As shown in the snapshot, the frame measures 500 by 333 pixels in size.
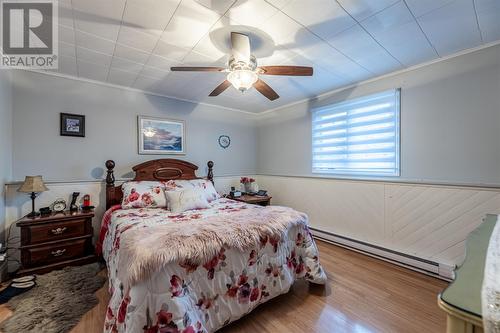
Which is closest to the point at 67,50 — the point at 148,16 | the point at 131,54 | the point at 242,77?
the point at 131,54

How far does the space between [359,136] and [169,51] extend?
102 inches

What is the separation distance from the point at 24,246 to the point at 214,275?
2.14 meters

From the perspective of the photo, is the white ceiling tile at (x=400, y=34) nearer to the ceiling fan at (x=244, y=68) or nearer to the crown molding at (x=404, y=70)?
the crown molding at (x=404, y=70)

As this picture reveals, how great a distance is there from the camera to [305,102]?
370cm

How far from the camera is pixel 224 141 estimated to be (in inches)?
163

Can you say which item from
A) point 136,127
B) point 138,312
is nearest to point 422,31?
point 138,312

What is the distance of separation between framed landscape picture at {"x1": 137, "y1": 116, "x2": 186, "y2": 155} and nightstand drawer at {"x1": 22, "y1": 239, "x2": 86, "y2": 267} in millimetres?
1404

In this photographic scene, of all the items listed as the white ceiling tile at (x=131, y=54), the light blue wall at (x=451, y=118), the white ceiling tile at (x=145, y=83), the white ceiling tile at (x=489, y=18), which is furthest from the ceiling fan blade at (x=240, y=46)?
the light blue wall at (x=451, y=118)

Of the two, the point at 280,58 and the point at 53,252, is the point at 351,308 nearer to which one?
the point at 280,58

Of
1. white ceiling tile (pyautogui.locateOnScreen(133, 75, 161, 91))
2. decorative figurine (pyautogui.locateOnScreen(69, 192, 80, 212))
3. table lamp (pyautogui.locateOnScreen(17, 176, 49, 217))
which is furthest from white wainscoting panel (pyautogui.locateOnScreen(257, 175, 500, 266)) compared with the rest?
table lamp (pyautogui.locateOnScreen(17, 176, 49, 217))

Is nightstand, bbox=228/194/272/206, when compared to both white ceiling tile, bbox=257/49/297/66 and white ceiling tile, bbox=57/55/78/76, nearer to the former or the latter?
white ceiling tile, bbox=257/49/297/66

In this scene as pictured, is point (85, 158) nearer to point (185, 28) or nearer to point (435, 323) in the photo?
point (185, 28)

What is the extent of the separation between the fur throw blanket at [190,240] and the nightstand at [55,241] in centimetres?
128

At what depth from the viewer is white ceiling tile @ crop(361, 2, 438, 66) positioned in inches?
63.9
